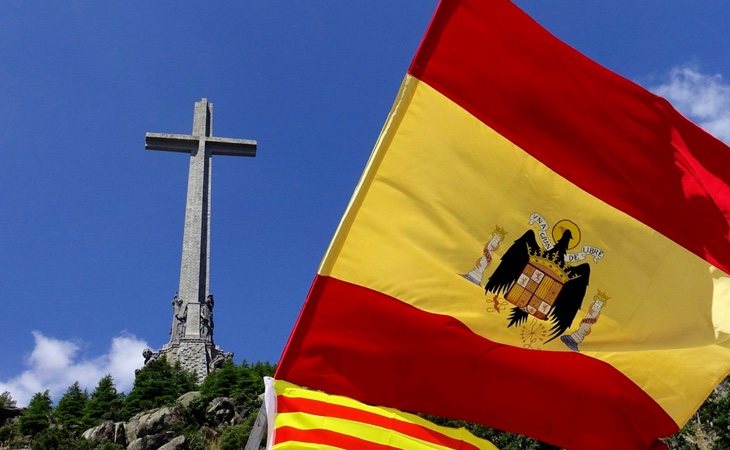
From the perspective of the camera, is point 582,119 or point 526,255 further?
point 582,119

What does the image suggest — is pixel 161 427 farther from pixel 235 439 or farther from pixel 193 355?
pixel 193 355

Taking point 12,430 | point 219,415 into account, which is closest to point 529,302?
point 219,415

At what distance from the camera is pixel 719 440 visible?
70.0 feet

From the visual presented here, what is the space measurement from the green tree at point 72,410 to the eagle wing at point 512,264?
26.6m

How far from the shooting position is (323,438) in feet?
26.8

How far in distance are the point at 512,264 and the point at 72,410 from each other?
3026 cm

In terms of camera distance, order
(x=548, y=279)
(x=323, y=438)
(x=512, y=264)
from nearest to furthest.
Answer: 1. (x=512, y=264)
2. (x=548, y=279)
3. (x=323, y=438)

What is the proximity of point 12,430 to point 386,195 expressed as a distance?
97.2 ft

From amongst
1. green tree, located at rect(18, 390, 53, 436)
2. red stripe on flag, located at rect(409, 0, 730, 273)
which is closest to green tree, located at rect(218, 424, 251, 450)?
green tree, located at rect(18, 390, 53, 436)

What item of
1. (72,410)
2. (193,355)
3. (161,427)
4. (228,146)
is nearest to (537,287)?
(161,427)

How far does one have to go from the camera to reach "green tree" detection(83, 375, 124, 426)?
32.2 m

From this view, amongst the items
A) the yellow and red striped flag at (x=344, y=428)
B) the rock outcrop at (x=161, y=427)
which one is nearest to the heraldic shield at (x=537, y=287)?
the yellow and red striped flag at (x=344, y=428)

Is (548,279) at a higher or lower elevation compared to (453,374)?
higher

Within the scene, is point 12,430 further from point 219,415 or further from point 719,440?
point 719,440
